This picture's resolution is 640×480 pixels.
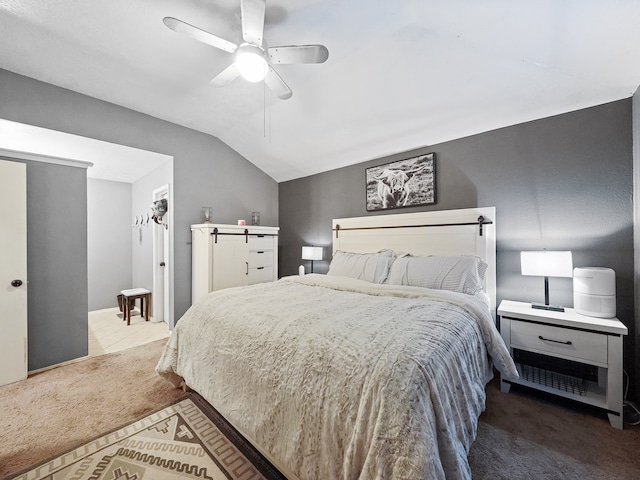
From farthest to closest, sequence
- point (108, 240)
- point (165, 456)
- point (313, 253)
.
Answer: point (108, 240) → point (313, 253) → point (165, 456)

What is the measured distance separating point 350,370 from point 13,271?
3119 millimetres

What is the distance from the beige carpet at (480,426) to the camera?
4.68 ft

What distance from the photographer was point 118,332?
140 inches

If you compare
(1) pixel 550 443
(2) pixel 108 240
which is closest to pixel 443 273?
(1) pixel 550 443

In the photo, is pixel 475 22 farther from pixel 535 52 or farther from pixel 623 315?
pixel 623 315

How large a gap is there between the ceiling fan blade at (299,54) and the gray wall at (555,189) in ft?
6.05

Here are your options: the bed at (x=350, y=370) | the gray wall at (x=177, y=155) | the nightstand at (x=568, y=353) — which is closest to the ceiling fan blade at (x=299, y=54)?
the bed at (x=350, y=370)

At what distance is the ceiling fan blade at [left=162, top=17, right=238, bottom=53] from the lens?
1.46m

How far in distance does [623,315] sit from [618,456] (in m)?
1.06

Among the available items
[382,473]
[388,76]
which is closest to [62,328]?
[382,473]

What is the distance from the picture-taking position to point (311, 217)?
168 inches

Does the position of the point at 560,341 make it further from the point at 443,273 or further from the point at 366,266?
the point at 366,266

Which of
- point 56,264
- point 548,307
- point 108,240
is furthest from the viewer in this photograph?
point 108,240

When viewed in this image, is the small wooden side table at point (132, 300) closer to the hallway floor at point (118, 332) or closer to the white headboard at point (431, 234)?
the hallway floor at point (118, 332)
